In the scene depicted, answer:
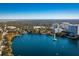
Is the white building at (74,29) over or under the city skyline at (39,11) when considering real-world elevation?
under

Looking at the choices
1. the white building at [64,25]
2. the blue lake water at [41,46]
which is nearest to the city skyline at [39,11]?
→ the white building at [64,25]

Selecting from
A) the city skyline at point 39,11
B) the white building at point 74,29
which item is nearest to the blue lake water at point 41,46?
the white building at point 74,29

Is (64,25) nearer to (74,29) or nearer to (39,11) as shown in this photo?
(74,29)

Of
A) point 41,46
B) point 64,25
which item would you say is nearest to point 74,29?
point 64,25

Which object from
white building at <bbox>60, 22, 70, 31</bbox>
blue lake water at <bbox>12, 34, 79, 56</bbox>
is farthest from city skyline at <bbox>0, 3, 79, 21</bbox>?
blue lake water at <bbox>12, 34, 79, 56</bbox>

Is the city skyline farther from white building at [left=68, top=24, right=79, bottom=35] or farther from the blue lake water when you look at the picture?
the blue lake water

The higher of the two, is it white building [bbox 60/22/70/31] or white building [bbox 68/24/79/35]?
white building [bbox 60/22/70/31]

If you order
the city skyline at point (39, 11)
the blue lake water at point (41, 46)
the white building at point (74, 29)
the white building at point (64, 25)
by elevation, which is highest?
the city skyline at point (39, 11)

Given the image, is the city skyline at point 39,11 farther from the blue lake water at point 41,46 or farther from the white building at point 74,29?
the blue lake water at point 41,46
